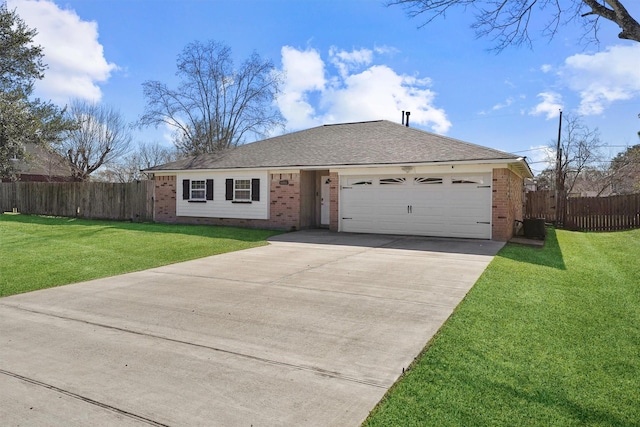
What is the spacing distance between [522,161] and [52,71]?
2378 centimetres

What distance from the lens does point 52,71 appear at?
2212 cm

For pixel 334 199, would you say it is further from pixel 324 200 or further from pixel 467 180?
pixel 467 180

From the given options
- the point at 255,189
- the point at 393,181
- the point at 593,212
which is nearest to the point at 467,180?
the point at 393,181

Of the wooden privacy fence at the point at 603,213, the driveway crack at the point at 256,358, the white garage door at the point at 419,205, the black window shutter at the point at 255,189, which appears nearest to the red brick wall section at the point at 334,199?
the white garage door at the point at 419,205

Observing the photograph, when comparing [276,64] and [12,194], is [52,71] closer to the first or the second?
[12,194]

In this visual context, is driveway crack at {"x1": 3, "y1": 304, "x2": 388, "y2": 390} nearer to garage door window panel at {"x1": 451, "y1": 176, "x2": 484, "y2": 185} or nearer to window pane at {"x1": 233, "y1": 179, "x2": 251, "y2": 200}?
garage door window panel at {"x1": 451, "y1": 176, "x2": 484, "y2": 185}

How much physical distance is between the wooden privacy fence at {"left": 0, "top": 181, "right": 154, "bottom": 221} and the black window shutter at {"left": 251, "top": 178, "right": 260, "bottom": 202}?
19.0 ft

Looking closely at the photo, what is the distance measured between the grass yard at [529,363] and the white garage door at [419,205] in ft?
20.4

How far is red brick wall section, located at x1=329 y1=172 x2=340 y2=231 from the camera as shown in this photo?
15.1m

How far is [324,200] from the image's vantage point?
16719 mm

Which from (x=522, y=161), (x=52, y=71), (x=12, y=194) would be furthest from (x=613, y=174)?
(x=12, y=194)

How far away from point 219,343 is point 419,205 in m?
10.7

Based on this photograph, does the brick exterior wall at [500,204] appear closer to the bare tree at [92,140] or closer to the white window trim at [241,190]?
the white window trim at [241,190]

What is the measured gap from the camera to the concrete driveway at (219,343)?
293cm
